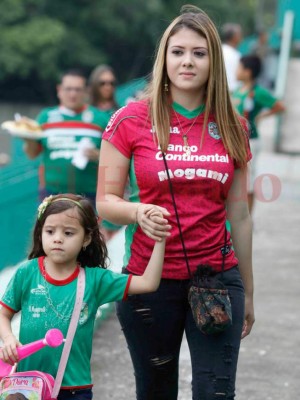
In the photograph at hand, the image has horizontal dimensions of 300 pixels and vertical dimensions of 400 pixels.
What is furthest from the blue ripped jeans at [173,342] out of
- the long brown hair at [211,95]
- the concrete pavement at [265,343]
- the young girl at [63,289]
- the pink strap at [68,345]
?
the concrete pavement at [265,343]

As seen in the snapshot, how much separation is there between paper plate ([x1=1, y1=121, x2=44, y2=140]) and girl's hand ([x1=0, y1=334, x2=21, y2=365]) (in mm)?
4748

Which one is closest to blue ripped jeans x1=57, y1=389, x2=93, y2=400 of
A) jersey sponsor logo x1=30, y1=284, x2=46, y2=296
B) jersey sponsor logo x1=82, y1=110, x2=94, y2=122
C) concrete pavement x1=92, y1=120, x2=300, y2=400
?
jersey sponsor logo x1=30, y1=284, x2=46, y2=296

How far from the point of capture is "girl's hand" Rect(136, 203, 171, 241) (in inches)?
136

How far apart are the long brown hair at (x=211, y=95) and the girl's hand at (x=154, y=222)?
1.19ft

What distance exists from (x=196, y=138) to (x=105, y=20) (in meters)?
58.3

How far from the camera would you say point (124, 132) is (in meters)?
3.78

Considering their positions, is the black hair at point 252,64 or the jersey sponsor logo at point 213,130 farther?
the black hair at point 252,64

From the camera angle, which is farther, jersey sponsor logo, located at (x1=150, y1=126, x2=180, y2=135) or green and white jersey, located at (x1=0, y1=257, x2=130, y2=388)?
jersey sponsor logo, located at (x1=150, y1=126, x2=180, y2=135)

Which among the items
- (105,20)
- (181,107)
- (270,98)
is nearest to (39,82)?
(105,20)

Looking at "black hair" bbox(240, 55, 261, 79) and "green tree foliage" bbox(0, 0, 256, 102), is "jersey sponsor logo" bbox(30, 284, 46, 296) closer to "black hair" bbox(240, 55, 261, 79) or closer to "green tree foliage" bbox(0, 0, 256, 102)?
"black hair" bbox(240, 55, 261, 79)

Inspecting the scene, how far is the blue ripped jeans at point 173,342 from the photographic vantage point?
12.2ft

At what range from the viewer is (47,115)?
8477mm

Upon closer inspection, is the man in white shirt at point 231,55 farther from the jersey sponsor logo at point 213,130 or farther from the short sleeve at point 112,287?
the short sleeve at point 112,287

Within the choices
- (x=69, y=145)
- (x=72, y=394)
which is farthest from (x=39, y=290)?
(x=69, y=145)
